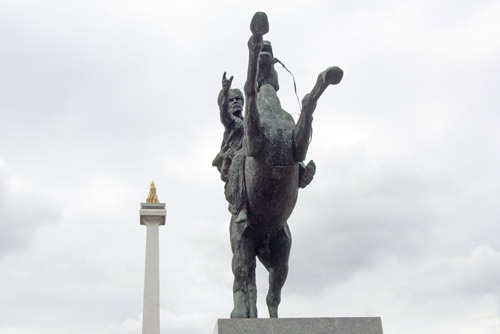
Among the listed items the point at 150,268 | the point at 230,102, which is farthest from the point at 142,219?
the point at 230,102

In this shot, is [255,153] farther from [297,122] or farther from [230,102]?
[230,102]

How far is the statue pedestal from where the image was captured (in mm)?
7023

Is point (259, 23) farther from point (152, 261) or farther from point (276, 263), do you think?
point (152, 261)

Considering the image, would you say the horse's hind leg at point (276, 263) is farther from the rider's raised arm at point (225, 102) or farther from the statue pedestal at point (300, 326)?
the rider's raised arm at point (225, 102)

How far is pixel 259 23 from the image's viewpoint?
266 inches

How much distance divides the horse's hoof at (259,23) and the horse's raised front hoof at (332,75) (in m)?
0.86

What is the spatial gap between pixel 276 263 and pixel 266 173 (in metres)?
1.39

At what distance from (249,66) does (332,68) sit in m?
0.91

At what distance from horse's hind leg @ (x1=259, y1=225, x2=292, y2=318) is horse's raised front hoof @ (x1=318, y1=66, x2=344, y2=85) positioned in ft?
6.59

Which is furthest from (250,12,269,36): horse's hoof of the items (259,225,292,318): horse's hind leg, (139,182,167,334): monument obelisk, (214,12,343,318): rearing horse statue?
(139,182,167,334): monument obelisk

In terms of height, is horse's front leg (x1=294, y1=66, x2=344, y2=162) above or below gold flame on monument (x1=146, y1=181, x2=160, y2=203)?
below

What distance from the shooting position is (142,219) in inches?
1976

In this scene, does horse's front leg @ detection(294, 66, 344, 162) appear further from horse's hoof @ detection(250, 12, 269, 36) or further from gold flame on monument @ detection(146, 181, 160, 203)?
gold flame on monument @ detection(146, 181, 160, 203)

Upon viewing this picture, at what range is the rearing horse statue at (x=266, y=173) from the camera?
735 centimetres
